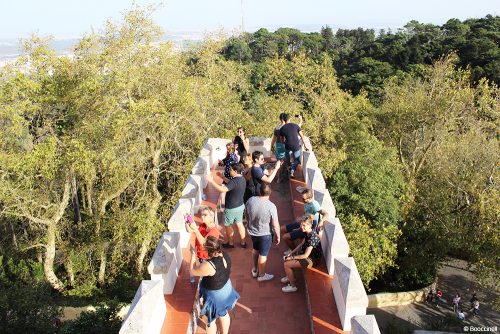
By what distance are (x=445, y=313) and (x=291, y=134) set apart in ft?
44.5

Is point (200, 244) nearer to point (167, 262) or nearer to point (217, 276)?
point (217, 276)

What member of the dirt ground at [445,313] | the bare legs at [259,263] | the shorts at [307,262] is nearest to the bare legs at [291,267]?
the shorts at [307,262]

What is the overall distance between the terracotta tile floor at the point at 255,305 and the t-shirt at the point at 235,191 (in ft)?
4.25

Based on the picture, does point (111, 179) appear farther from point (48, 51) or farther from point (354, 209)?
point (354, 209)

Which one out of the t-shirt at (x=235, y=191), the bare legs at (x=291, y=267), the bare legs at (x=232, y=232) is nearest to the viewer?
the bare legs at (x=291, y=267)

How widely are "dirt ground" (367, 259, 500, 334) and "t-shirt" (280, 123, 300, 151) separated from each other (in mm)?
9900

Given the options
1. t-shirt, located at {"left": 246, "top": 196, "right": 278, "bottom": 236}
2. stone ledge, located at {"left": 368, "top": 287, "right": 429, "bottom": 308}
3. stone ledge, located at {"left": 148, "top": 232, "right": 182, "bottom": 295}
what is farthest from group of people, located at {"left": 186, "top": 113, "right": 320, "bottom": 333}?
stone ledge, located at {"left": 368, "top": 287, "right": 429, "bottom": 308}

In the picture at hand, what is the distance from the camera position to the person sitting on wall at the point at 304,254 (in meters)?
7.02

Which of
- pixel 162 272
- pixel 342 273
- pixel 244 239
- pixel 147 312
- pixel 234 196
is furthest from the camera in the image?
pixel 244 239

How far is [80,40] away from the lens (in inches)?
716

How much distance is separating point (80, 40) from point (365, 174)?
13923 millimetres

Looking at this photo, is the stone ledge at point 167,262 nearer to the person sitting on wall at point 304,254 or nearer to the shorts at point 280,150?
the person sitting on wall at point 304,254

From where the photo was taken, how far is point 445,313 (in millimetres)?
18797

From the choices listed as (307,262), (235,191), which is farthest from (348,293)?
(235,191)
